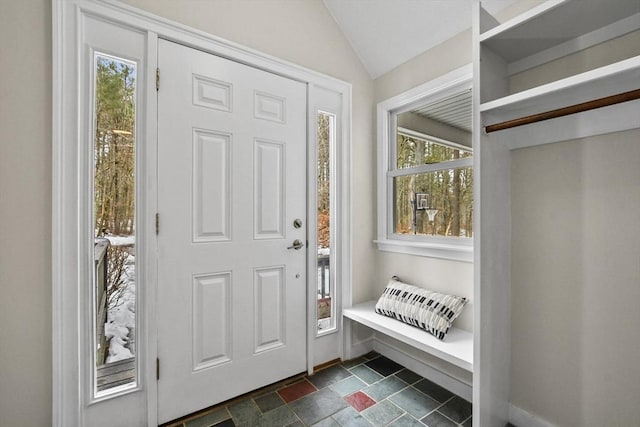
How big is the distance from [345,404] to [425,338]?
0.62 meters

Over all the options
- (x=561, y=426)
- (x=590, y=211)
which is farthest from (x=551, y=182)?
(x=561, y=426)

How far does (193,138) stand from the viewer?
1698mm

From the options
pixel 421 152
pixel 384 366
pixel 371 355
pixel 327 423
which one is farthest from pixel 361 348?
pixel 421 152

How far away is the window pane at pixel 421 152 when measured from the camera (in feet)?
6.77

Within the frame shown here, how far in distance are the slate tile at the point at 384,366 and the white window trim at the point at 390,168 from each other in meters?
0.85

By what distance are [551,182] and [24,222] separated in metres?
2.47

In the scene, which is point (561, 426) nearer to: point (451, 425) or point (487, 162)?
point (451, 425)

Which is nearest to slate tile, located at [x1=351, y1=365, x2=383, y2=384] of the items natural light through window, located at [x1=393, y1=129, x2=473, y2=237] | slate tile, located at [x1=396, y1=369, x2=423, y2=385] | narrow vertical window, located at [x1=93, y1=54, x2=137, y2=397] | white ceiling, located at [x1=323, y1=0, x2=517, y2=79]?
slate tile, located at [x1=396, y1=369, x2=423, y2=385]

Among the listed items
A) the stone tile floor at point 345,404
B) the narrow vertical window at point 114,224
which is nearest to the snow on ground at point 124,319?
the narrow vertical window at point 114,224

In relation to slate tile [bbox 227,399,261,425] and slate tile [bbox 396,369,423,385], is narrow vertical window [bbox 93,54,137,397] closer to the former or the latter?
slate tile [bbox 227,399,261,425]

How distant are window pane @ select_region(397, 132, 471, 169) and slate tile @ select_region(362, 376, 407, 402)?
60.9 inches

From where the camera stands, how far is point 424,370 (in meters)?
2.11

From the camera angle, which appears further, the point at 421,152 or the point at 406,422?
the point at 421,152

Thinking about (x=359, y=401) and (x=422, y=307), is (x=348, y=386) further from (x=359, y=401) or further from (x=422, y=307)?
(x=422, y=307)
